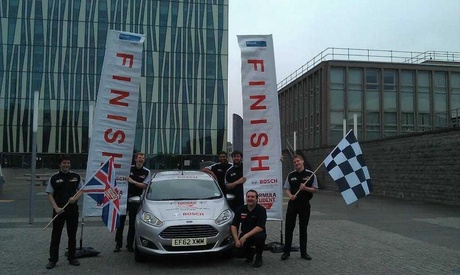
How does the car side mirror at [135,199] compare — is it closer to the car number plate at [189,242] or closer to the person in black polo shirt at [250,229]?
the car number plate at [189,242]

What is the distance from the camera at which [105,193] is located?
834cm

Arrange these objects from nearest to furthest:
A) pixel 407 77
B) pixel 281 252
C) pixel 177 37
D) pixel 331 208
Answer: pixel 281 252 < pixel 331 208 < pixel 407 77 < pixel 177 37

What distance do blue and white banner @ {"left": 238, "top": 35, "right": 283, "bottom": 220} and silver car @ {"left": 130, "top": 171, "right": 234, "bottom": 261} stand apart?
3.05ft

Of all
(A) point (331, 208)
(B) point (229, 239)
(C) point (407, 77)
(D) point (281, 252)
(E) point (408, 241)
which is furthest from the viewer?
(C) point (407, 77)

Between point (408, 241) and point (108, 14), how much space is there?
54.7m

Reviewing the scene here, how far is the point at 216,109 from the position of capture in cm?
6016

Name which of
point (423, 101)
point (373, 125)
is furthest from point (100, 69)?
point (423, 101)

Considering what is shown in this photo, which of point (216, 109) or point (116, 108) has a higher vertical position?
point (216, 109)

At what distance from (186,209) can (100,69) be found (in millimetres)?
53120

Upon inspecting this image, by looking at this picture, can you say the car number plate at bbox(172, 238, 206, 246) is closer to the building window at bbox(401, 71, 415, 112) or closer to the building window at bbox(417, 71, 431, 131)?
the building window at bbox(401, 71, 415, 112)

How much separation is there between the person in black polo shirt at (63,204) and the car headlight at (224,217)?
2361 millimetres

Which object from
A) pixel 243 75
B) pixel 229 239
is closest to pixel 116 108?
pixel 243 75

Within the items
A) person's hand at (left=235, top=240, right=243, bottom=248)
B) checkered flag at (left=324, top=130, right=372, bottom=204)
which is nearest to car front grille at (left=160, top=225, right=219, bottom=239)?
person's hand at (left=235, top=240, right=243, bottom=248)

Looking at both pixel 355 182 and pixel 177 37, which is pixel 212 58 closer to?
pixel 177 37
